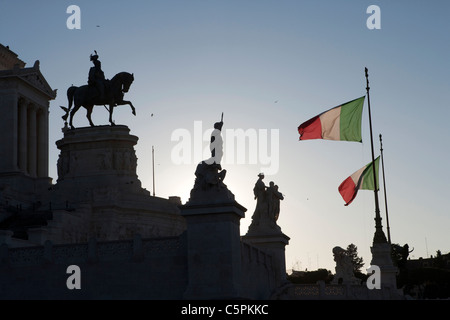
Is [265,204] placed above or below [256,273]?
above

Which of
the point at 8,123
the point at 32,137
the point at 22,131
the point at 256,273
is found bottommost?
the point at 256,273

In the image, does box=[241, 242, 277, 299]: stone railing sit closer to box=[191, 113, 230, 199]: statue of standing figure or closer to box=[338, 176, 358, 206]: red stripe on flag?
box=[191, 113, 230, 199]: statue of standing figure

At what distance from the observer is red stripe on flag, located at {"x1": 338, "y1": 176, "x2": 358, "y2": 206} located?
138 ft

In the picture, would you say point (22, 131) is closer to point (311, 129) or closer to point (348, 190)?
point (348, 190)

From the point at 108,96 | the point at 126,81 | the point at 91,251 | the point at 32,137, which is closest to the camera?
the point at 91,251

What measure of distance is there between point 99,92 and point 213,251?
3041 centimetres

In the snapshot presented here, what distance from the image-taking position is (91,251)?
31.3 metres

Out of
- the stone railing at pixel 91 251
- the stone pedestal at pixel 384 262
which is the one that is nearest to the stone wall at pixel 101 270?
the stone railing at pixel 91 251

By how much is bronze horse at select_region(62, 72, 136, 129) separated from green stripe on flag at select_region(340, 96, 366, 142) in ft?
69.9

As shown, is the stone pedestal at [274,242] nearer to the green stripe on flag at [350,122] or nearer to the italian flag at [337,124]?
the italian flag at [337,124]

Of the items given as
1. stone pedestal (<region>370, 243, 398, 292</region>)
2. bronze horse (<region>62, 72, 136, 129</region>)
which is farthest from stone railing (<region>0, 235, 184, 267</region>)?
bronze horse (<region>62, 72, 136, 129</region>)

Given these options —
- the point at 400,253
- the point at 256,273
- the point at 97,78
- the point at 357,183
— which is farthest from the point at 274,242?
the point at 400,253
